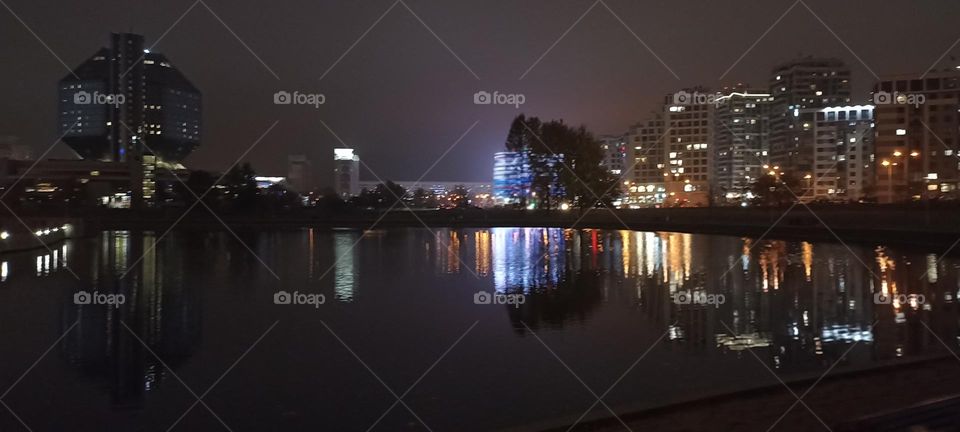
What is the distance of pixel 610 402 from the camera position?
6477 mm

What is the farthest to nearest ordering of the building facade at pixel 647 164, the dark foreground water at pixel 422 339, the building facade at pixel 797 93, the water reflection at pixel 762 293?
the building facade at pixel 797 93 < the building facade at pixel 647 164 < the water reflection at pixel 762 293 < the dark foreground water at pixel 422 339

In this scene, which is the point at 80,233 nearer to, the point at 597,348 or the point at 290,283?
the point at 290,283

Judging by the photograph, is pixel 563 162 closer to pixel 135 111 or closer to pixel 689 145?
pixel 135 111

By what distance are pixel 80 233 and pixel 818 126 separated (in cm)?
11075

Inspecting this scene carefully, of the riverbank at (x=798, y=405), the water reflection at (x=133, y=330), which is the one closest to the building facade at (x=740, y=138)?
the water reflection at (x=133, y=330)

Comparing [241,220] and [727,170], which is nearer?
[241,220]

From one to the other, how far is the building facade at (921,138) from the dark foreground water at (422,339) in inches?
2847

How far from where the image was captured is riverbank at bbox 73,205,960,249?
2967 cm

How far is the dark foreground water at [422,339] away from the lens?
6.48 m

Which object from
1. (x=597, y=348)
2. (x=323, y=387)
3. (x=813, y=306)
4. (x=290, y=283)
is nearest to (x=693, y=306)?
(x=813, y=306)

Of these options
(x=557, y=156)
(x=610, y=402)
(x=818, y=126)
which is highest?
(x=818, y=126)

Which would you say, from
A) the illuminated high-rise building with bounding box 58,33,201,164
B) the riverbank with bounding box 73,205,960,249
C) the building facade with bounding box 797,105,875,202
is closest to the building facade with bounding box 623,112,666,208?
the building facade with bounding box 797,105,875,202

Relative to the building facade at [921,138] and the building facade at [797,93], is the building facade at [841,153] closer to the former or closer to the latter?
the building facade at [797,93]

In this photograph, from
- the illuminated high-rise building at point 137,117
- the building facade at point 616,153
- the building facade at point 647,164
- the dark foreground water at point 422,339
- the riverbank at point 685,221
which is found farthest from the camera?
the building facade at point 616,153
